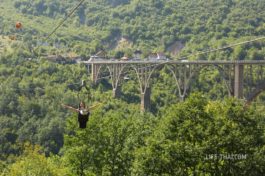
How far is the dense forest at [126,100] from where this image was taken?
84.3ft

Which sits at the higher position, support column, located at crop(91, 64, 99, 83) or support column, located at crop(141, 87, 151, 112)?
support column, located at crop(91, 64, 99, 83)

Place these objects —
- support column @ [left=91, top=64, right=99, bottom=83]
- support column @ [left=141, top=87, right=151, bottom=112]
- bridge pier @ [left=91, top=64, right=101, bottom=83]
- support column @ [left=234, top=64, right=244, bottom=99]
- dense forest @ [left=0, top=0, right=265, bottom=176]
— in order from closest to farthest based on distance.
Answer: dense forest @ [left=0, top=0, right=265, bottom=176] → support column @ [left=234, top=64, right=244, bottom=99] → support column @ [left=141, top=87, right=151, bottom=112] → bridge pier @ [left=91, top=64, right=101, bottom=83] → support column @ [left=91, top=64, right=99, bottom=83]

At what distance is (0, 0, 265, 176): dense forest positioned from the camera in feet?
84.3

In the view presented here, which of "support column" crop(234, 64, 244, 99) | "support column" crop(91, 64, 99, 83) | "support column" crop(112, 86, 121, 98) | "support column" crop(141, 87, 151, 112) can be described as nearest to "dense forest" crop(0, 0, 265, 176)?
"support column" crop(112, 86, 121, 98)

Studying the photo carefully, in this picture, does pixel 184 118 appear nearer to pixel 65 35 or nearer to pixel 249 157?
pixel 249 157

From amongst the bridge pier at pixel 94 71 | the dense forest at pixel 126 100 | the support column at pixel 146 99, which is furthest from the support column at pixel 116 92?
the support column at pixel 146 99

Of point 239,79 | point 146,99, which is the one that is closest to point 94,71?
point 146,99

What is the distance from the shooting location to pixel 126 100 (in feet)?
255

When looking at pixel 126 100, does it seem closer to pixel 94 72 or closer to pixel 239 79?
pixel 94 72

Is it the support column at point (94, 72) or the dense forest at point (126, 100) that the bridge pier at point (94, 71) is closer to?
the support column at point (94, 72)

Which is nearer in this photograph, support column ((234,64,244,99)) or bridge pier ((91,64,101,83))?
support column ((234,64,244,99))

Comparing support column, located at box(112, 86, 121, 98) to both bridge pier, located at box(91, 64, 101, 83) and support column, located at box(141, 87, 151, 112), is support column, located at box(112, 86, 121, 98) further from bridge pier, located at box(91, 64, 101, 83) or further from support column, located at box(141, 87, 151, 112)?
support column, located at box(141, 87, 151, 112)

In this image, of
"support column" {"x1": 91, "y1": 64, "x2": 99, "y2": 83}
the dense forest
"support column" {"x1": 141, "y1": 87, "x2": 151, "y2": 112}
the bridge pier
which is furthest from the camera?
"support column" {"x1": 91, "y1": 64, "x2": 99, "y2": 83}

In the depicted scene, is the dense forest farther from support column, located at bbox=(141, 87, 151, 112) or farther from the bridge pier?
the bridge pier
